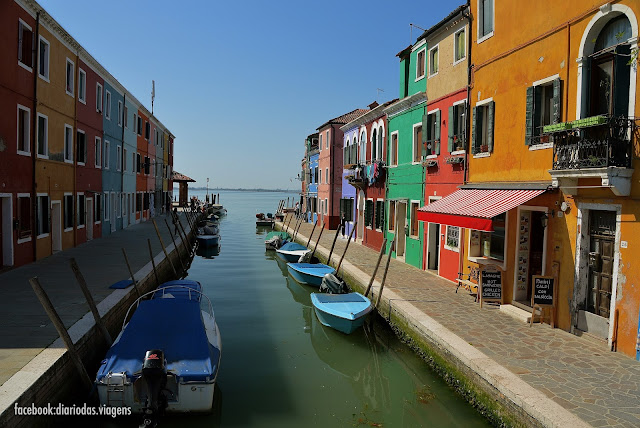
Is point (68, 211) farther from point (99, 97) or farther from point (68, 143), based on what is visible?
point (99, 97)

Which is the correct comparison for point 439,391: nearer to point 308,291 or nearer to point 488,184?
point 488,184

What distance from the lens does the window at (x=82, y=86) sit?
21.3 metres

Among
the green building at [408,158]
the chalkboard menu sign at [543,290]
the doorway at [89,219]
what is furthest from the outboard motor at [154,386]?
the doorway at [89,219]

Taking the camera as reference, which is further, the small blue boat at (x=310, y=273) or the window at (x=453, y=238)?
the small blue boat at (x=310, y=273)

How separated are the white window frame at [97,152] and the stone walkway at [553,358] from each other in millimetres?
17900

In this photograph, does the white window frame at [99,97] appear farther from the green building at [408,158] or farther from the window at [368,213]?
the green building at [408,158]

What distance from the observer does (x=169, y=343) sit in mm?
8461

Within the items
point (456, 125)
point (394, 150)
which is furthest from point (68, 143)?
point (456, 125)

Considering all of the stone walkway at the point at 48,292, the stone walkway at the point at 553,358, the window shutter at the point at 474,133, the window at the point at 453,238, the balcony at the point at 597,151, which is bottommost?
the stone walkway at the point at 553,358

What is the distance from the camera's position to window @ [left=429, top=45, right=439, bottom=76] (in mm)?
16281

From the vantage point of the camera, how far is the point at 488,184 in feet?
40.7

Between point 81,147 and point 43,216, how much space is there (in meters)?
5.75

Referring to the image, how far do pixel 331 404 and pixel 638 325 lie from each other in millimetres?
5305

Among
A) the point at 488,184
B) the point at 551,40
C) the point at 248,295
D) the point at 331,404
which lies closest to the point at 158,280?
the point at 248,295
